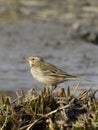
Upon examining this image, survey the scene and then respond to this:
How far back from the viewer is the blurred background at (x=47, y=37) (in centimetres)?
1368

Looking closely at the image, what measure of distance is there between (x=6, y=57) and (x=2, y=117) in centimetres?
770

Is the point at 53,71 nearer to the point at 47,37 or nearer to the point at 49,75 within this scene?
the point at 49,75

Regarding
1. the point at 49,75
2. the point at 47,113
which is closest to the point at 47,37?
the point at 49,75

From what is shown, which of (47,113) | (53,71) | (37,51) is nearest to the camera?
(47,113)

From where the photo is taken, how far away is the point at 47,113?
7.00 metres

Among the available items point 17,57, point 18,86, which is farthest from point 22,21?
point 18,86

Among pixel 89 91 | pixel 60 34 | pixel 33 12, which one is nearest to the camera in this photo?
pixel 89 91

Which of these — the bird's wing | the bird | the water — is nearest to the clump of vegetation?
the bird

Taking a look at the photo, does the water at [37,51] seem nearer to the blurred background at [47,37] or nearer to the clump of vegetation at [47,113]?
the blurred background at [47,37]

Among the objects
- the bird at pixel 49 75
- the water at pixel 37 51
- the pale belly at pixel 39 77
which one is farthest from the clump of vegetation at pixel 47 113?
the water at pixel 37 51

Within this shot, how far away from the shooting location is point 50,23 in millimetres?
17125

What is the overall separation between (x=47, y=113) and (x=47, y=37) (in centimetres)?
929

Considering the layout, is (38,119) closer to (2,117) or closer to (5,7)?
(2,117)

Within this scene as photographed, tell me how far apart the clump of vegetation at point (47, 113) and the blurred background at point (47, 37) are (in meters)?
4.92
